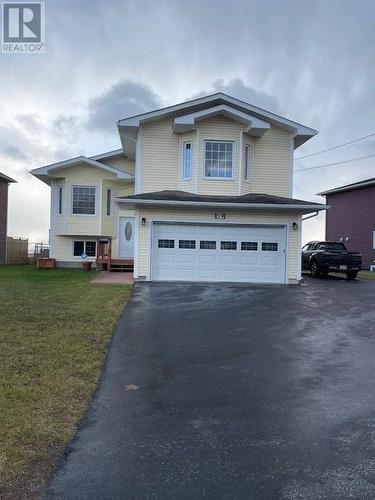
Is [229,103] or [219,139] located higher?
[229,103]

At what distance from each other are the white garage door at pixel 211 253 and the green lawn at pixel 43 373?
576 cm

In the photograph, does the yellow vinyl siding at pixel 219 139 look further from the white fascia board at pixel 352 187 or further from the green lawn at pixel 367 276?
the white fascia board at pixel 352 187

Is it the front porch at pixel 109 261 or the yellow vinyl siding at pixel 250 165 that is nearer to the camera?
the yellow vinyl siding at pixel 250 165

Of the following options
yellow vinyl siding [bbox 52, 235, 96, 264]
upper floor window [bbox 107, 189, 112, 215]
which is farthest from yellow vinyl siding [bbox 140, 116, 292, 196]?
yellow vinyl siding [bbox 52, 235, 96, 264]

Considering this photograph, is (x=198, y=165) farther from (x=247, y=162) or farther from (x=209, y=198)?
(x=247, y=162)

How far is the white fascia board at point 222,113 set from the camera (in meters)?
18.2

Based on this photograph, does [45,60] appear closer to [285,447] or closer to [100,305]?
[100,305]

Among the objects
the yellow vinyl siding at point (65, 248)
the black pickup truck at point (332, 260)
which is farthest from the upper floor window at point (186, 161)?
the yellow vinyl siding at point (65, 248)

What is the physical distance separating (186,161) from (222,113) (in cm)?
236

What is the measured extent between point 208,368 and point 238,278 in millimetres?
11812

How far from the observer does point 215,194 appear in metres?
18.8

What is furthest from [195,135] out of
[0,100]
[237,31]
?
[0,100]

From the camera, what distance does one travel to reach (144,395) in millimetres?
5367

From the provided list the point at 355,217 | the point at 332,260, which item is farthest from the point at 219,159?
the point at 355,217
